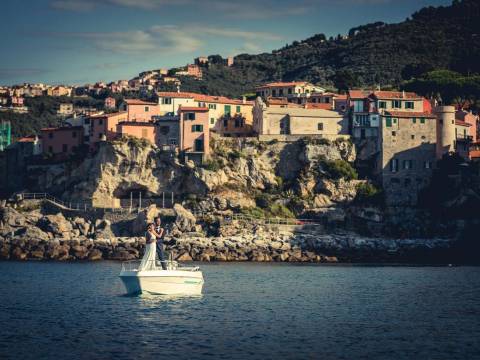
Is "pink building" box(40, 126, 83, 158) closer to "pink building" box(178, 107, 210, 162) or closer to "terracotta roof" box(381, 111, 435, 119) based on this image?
"pink building" box(178, 107, 210, 162)

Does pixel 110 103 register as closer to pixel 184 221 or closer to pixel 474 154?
pixel 184 221

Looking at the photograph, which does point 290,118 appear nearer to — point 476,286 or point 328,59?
point 476,286

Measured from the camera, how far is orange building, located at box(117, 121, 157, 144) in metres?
84.2

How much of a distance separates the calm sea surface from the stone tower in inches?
993

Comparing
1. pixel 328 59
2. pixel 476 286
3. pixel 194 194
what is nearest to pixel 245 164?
pixel 194 194

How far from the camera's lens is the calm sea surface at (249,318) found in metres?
32.7

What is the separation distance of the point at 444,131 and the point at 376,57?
53.4 metres

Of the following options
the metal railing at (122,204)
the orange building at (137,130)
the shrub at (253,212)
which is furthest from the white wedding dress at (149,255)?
the orange building at (137,130)

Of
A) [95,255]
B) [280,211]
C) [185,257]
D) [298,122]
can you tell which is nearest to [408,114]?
[298,122]

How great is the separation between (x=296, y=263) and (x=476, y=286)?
20.8 meters

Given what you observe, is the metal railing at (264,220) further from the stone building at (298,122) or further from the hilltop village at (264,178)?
the stone building at (298,122)

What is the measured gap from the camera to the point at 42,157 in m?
88.2

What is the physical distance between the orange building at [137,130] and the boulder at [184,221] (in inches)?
369

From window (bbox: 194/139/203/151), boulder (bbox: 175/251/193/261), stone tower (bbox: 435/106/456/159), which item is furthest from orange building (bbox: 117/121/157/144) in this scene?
stone tower (bbox: 435/106/456/159)
